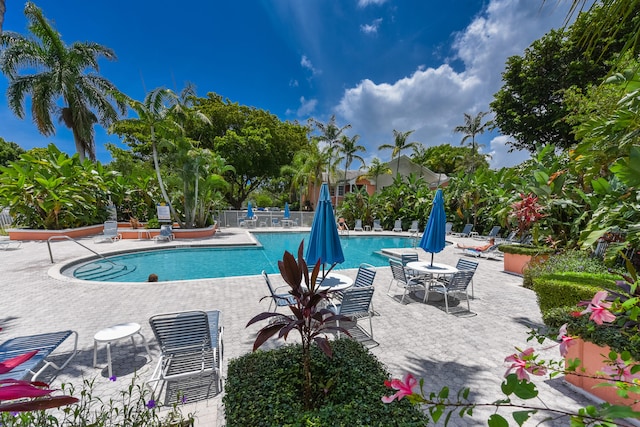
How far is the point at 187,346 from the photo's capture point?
4.07 m

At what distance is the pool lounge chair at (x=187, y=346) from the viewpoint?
390 cm

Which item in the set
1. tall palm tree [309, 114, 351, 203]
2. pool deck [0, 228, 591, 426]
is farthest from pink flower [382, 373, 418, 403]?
tall palm tree [309, 114, 351, 203]

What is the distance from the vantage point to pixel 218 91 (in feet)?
104

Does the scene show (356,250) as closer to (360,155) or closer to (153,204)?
(153,204)

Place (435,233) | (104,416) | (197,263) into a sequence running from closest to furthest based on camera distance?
(104,416)
(435,233)
(197,263)

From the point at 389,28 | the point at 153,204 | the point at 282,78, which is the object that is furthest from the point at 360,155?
the point at 153,204

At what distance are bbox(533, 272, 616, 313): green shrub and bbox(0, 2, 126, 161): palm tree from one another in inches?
982

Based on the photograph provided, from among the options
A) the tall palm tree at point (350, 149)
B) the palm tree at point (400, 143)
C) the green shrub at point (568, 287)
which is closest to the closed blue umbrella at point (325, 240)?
the green shrub at point (568, 287)

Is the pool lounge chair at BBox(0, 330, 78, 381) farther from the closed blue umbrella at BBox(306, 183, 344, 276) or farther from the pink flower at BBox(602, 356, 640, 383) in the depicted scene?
the pink flower at BBox(602, 356, 640, 383)

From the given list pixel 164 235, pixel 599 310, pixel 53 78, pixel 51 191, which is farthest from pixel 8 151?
pixel 599 310

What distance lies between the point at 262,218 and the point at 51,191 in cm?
1490

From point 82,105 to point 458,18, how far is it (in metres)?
26.7

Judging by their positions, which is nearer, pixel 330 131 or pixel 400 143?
pixel 330 131

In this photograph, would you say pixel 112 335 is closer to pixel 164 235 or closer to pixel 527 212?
pixel 527 212
